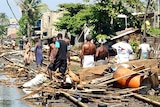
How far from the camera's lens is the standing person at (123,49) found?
48.4ft

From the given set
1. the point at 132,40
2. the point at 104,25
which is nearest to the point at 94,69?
the point at 104,25

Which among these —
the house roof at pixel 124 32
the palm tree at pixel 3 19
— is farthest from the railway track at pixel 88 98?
the palm tree at pixel 3 19

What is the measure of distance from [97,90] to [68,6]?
4560cm

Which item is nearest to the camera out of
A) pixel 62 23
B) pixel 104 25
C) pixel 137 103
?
pixel 137 103

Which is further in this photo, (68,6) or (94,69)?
(68,6)

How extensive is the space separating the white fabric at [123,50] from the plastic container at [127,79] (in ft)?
4.55

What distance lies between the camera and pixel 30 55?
26.1m

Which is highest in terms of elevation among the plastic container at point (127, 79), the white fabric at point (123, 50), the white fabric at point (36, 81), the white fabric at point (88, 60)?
the white fabric at point (123, 50)

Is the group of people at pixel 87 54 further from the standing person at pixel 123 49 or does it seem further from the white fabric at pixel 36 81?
the white fabric at pixel 36 81

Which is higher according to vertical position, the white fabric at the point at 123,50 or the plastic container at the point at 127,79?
the white fabric at the point at 123,50

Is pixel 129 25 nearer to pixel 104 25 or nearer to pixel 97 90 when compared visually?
pixel 104 25

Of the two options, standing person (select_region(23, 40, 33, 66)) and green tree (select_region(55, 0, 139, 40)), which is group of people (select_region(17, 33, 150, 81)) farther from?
green tree (select_region(55, 0, 139, 40))

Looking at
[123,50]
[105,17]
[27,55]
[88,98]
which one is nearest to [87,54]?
[123,50]

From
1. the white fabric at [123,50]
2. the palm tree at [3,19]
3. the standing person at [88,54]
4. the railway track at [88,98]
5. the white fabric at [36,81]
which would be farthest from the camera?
the palm tree at [3,19]
